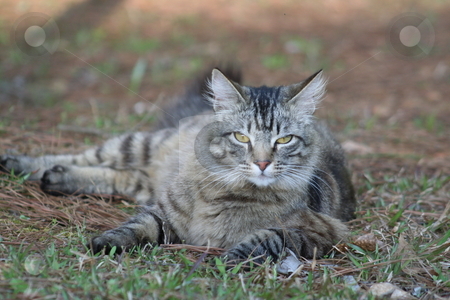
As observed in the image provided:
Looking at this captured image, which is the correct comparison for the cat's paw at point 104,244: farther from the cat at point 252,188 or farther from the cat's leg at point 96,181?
the cat's leg at point 96,181

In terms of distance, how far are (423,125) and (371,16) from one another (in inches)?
201

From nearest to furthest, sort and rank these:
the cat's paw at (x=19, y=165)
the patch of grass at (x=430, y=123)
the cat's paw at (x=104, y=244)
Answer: the cat's paw at (x=104, y=244)
the cat's paw at (x=19, y=165)
the patch of grass at (x=430, y=123)

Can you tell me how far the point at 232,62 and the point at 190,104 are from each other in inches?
32.1

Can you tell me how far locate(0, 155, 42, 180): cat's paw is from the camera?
3836mm

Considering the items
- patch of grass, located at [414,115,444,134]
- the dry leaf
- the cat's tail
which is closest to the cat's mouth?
the dry leaf

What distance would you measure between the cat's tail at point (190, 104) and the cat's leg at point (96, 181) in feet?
2.65

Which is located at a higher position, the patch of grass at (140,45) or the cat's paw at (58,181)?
the patch of grass at (140,45)

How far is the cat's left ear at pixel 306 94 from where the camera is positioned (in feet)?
10.3

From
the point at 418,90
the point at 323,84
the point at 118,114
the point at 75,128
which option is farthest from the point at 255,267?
the point at 418,90

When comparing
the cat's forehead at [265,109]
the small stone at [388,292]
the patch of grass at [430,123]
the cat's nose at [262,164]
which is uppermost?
the cat's forehead at [265,109]

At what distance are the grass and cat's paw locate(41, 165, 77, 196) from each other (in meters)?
0.12

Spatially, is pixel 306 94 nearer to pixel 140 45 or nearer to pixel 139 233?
pixel 139 233

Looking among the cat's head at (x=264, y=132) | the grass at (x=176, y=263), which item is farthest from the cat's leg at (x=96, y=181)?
the cat's head at (x=264, y=132)

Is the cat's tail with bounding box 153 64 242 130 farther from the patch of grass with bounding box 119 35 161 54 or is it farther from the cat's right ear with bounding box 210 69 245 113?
the patch of grass with bounding box 119 35 161 54
